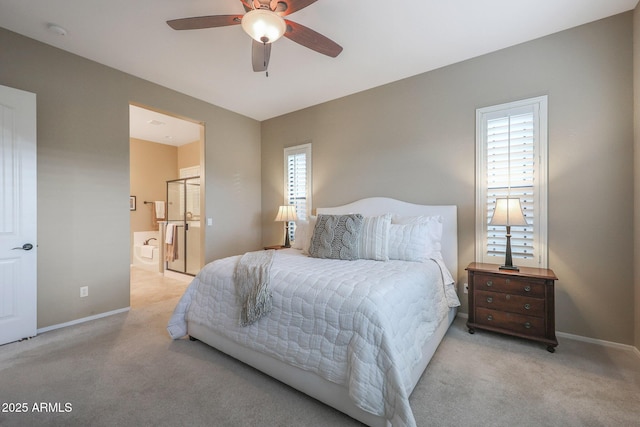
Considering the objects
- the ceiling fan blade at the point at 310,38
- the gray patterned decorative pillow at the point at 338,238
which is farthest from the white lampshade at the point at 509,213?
the ceiling fan blade at the point at 310,38

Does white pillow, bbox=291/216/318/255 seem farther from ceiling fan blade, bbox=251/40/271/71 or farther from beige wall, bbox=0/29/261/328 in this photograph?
beige wall, bbox=0/29/261/328

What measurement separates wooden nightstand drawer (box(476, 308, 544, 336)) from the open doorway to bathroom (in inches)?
146

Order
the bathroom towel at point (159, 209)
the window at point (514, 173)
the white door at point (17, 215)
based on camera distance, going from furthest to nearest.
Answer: the bathroom towel at point (159, 209), the window at point (514, 173), the white door at point (17, 215)

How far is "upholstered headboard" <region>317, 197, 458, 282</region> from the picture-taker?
3059 mm

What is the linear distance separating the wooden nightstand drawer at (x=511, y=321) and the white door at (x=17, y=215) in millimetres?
4186

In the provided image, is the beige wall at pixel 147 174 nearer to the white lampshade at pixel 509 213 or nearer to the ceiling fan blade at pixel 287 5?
the ceiling fan blade at pixel 287 5

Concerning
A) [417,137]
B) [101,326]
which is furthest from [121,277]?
[417,137]

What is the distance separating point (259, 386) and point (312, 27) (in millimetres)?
2950

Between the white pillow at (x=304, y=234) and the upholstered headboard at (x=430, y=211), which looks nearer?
the upholstered headboard at (x=430, y=211)

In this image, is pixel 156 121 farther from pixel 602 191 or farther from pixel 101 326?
pixel 602 191

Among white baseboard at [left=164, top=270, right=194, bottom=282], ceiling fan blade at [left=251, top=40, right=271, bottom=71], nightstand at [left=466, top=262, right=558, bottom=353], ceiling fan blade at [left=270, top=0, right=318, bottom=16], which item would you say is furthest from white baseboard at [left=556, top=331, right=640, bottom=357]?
white baseboard at [left=164, top=270, right=194, bottom=282]

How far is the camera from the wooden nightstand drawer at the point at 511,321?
2.36m

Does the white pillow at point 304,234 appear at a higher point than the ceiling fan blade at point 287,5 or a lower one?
lower

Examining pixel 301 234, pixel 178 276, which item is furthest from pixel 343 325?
pixel 178 276
